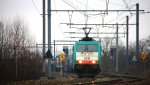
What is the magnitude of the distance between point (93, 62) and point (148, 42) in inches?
2718

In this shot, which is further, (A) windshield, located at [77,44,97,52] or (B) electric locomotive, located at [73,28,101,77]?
(A) windshield, located at [77,44,97,52]

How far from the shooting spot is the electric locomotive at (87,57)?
33.8 metres

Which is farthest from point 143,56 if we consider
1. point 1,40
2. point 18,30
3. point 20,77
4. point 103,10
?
point 18,30

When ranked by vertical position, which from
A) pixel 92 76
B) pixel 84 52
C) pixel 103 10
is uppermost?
pixel 103 10

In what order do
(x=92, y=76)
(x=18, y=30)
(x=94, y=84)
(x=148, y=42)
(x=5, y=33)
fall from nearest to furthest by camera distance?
(x=94, y=84) → (x=92, y=76) → (x=5, y=33) → (x=18, y=30) → (x=148, y=42)

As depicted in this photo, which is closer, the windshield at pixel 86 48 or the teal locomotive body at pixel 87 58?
the teal locomotive body at pixel 87 58

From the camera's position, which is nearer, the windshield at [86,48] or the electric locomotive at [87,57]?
the electric locomotive at [87,57]

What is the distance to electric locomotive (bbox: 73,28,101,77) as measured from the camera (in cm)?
3375

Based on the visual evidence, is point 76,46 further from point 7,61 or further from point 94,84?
point 94,84

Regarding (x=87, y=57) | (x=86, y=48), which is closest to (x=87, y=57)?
(x=87, y=57)

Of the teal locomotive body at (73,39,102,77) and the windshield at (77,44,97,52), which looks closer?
the teal locomotive body at (73,39,102,77)

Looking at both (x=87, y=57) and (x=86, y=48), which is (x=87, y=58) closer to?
(x=87, y=57)

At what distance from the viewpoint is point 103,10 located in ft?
108

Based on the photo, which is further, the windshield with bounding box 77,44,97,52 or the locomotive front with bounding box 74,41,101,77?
the windshield with bounding box 77,44,97,52
